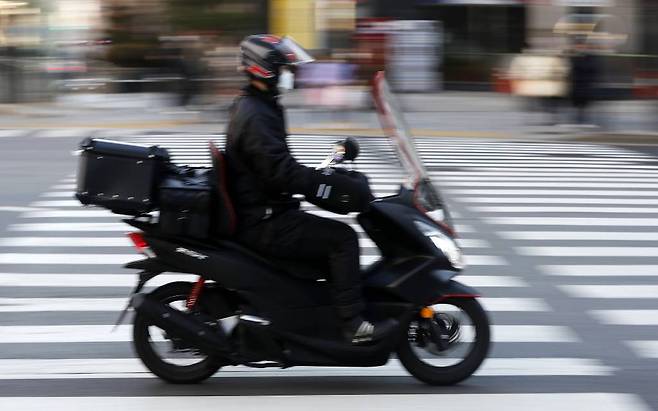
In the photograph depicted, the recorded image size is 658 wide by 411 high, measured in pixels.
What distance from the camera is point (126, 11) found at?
2738cm

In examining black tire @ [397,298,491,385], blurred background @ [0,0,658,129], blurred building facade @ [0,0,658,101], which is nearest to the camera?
black tire @ [397,298,491,385]

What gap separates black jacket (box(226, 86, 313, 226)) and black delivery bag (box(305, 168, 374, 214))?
0.05 metres

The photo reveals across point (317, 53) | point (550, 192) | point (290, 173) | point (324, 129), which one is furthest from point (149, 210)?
point (317, 53)

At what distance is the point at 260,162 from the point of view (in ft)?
17.4

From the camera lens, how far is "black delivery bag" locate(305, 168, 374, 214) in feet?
17.3

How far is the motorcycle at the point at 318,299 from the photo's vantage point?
5.48 metres

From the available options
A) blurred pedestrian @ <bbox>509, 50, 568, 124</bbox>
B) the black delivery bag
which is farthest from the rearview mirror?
blurred pedestrian @ <bbox>509, 50, 568, 124</bbox>

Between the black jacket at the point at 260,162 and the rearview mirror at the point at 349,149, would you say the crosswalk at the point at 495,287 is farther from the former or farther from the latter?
the black jacket at the point at 260,162

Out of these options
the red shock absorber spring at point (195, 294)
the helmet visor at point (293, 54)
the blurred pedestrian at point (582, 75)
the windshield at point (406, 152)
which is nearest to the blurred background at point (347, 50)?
the blurred pedestrian at point (582, 75)

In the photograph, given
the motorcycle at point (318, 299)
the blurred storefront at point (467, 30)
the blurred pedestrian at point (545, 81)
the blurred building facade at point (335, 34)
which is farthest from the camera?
the blurred storefront at point (467, 30)

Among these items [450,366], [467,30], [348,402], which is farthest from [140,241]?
[467,30]

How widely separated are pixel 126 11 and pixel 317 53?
15.8 feet

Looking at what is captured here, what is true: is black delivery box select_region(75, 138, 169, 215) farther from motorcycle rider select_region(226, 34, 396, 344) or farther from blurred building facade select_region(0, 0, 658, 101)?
blurred building facade select_region(0, 0, 658, 101)

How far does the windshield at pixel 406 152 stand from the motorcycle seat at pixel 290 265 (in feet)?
1.95
